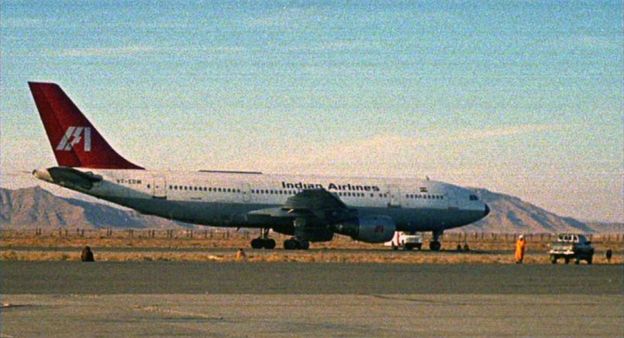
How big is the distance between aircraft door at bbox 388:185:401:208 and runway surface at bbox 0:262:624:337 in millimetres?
25025

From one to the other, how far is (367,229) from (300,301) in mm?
33657

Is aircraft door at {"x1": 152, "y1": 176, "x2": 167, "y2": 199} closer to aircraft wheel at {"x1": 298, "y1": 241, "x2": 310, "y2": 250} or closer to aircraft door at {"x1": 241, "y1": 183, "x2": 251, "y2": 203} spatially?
aircraft door at {"x1": 241, "y1": 183, "x2": 251, "y2": 203}

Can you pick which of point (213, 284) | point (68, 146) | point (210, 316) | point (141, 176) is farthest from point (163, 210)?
point (210, 316)

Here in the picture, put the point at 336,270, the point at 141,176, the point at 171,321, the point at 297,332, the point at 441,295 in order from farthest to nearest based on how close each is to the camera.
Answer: the point at 141,176 < the point at 336,270 < the point at 441,295 < the point at 171,321 < the point at 297,332

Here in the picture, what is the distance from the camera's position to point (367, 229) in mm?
53938

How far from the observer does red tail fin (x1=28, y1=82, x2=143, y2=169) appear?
54.4 metres

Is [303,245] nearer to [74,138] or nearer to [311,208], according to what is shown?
[311,208]

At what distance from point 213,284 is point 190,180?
28821 millimetres

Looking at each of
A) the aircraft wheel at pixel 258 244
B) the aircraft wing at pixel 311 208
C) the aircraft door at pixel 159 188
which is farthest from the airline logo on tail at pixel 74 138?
the aircraft wheel at pixel 258 244

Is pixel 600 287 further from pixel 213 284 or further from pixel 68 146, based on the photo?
pixel 68 146

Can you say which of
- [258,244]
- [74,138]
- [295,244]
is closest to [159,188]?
[74,138]

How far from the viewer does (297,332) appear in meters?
15.0

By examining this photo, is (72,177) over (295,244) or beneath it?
over

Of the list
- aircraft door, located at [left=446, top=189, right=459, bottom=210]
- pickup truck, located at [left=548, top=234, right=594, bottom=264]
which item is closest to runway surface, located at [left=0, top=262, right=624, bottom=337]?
pickup truck, located at [left=548, top=234, right=594, bottom=264]
